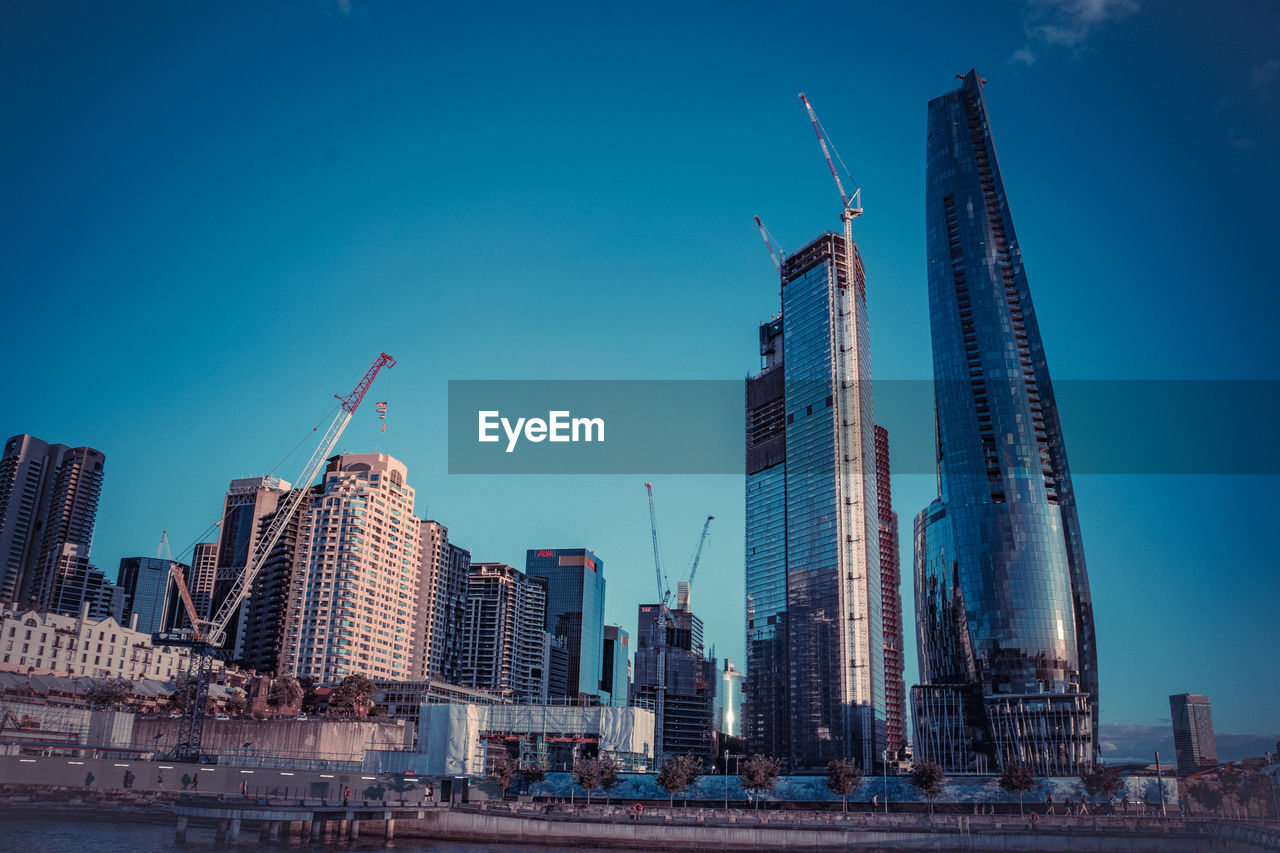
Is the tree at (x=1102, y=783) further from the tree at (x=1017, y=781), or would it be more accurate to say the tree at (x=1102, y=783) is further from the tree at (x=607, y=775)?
the tree at (x=607, y=775)

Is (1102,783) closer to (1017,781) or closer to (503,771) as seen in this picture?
(1017,781)

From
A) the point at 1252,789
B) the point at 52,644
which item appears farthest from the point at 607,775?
the point at 52,644

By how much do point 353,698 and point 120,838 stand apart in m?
94.2

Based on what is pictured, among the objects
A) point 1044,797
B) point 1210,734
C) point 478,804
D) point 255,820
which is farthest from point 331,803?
point 1210,734

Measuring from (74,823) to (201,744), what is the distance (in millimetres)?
46386

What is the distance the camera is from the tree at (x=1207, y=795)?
10569 centimetres

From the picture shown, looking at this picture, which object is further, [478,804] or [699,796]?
[699,796]

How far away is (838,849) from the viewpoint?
99.6 m

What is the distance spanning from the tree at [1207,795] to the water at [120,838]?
62.7 metres

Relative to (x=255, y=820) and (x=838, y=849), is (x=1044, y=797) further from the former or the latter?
(x=255, y=820)

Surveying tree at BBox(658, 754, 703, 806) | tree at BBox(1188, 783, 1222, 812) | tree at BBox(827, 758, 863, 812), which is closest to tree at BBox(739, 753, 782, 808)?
tree at BBox(658, 754, 703, 806)

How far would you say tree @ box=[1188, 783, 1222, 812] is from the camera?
105694mm

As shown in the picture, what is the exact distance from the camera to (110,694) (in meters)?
163

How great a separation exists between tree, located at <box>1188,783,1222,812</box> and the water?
2468 inches
